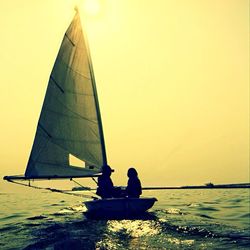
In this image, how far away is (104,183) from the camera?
21.7 m

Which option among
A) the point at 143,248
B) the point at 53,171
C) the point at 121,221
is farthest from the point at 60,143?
the point at 143,248

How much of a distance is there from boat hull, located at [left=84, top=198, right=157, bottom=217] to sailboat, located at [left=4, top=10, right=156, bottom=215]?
3717mm

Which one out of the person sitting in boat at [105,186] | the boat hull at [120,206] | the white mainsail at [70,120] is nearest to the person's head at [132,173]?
the person sitting in boat at [105,186]

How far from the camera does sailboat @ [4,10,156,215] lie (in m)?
23.6

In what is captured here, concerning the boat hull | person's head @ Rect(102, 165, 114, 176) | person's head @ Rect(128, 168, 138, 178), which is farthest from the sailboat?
the boat hull

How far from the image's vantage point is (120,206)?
19547 millimetres

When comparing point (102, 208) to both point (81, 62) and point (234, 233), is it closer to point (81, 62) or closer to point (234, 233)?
point (234, 233)

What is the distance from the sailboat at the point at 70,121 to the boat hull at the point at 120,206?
3717 mm

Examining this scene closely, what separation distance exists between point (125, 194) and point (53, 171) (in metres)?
5.25

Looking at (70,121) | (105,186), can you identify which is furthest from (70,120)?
(105,186)

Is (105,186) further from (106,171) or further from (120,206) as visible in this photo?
(120,206)

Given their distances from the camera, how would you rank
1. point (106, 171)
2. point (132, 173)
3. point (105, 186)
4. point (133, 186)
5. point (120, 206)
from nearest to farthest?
point (120, 206)
point (133, 186)
point (132, 173)
point (105, 186)
point (106, 171)

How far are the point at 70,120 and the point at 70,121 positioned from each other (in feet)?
0.23

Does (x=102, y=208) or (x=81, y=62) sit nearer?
(x=102, y=208)
